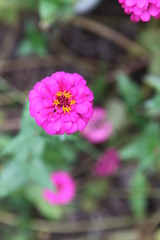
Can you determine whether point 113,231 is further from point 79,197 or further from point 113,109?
point 113,109

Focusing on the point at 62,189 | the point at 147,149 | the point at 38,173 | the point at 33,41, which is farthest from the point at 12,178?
the point at 33,41

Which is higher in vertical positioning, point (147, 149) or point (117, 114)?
point (117, 114)

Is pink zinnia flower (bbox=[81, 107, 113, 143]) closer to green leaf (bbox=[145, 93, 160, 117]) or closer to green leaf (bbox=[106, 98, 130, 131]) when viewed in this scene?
green leaf (bbox=[106, 98, 130, 131])

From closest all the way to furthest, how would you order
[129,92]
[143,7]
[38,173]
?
[143,7], [38,173], [129,92]

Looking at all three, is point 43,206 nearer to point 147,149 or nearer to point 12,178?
point 12,178

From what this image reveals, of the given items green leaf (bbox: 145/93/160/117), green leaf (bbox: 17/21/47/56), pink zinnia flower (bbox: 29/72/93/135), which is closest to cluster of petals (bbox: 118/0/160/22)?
pink zinnia flower (bbox: 29/72/93/135)

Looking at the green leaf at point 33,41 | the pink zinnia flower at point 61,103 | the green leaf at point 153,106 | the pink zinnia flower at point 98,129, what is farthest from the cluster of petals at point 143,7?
the green leaf at point 33,41

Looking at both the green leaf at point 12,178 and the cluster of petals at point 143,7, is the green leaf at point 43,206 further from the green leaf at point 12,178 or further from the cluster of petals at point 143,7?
the cluster of petals at point 143,7

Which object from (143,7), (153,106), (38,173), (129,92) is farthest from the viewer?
(129,92)
